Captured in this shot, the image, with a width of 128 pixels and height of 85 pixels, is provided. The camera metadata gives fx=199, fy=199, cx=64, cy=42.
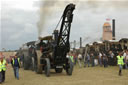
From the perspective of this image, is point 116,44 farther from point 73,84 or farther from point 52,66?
point 73,84

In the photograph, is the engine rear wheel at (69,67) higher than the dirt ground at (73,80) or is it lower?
higher

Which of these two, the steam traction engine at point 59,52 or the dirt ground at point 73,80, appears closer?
the dirt ground at point 73,80

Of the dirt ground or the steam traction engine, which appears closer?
the dirt ground

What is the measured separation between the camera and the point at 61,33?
42.5 feet

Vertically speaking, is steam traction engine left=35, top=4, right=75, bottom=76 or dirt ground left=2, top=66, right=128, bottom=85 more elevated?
steam traction engine left=35, top=4, right=75, bottom=76

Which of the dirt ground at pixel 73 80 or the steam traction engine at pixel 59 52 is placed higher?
the steam traction engine at pixel 59 52

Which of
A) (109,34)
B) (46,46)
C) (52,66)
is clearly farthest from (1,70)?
(109,34)

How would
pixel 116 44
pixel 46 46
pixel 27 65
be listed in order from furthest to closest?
pixel 116 44 < pixel 27 65 < pixel 46 46

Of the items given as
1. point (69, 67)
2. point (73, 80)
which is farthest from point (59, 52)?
point (73, 80)

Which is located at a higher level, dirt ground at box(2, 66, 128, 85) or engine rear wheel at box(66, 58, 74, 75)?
engine rear wheel at box(66, 58, 74, 75)

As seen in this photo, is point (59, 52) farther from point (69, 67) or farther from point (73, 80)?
point (73, 80)

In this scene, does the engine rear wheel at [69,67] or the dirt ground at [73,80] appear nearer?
the dirt ground at [73,80]

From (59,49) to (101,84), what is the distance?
4465mm

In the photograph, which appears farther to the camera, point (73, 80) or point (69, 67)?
A: point (69, 67)
